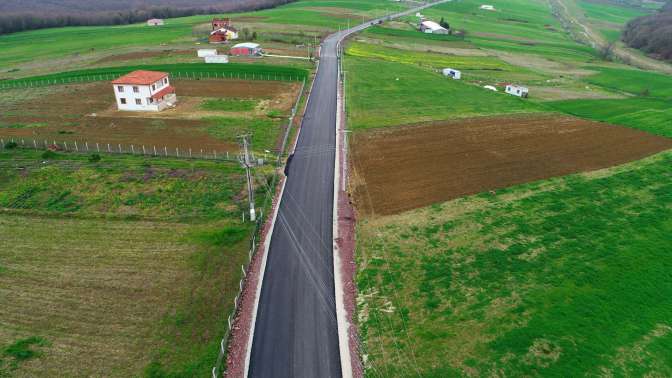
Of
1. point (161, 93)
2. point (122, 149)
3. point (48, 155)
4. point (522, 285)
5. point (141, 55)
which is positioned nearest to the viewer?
point (522, 285)

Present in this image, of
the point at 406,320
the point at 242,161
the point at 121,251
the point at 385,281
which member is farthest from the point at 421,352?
the point at 121,251

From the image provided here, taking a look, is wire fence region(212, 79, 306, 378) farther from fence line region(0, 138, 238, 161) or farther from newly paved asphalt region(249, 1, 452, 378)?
fence line region(0, 138, 238, 161)

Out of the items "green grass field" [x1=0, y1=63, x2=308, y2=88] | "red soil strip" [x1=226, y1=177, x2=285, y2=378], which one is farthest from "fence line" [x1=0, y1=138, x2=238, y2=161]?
"green grass field" [x1=0, y1=63, x2=308, y2=88]

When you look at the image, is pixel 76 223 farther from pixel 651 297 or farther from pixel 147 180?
pixel 651 297

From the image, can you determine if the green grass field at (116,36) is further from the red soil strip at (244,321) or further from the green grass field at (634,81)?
the red soil strip at (244,321)

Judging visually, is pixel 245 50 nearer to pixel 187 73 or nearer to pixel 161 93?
pixel 187 73

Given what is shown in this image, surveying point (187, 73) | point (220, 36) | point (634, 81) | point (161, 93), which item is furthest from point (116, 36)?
point (634, 81)
